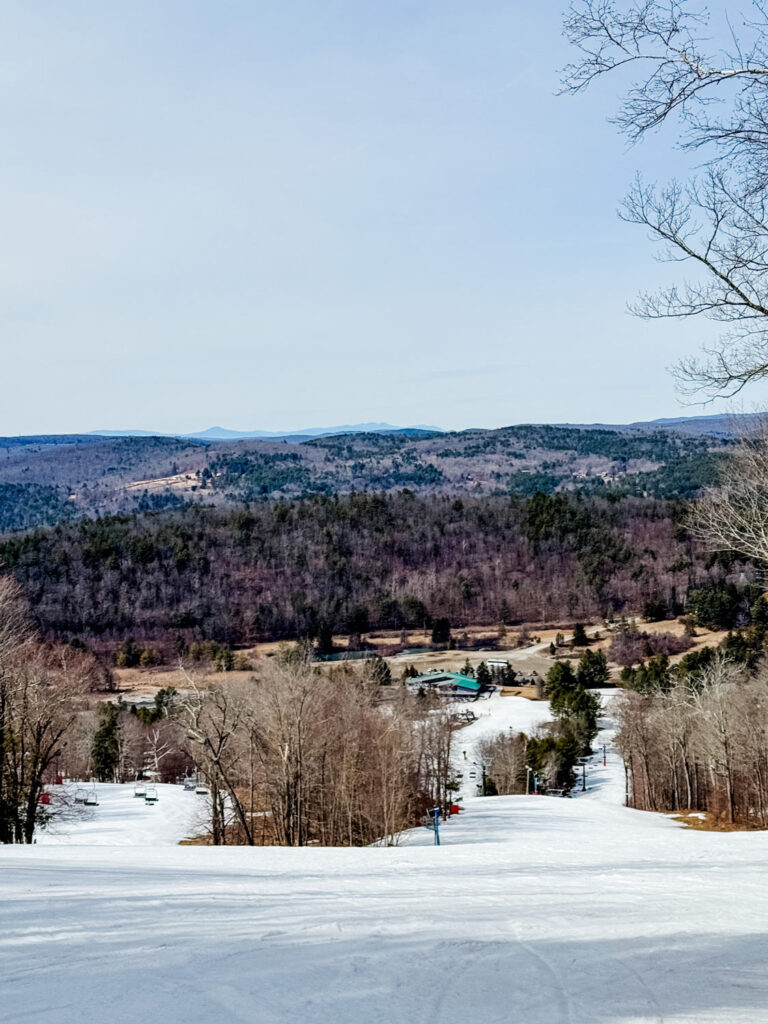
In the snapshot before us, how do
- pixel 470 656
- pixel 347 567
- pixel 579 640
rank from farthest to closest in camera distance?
1. pixel 347 567
2. pixel 470 656
3. pixel 579 640

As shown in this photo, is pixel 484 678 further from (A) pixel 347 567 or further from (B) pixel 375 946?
(B) pixel 375 946

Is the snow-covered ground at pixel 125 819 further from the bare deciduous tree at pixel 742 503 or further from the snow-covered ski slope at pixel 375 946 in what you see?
the bare deciduous tree at pixel 742 503

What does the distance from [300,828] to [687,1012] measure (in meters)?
21.8

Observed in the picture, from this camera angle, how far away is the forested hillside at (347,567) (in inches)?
4505

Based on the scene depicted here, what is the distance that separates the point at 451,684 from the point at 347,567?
59.8 metres

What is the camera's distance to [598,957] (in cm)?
514

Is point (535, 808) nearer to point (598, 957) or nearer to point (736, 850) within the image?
point (736, 850)

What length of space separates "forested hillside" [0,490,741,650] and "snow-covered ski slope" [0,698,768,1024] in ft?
326

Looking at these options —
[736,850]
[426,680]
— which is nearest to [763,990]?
[736,850]

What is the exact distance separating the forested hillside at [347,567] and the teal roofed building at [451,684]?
35727 mm

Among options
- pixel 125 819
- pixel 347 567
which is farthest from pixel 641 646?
pixel 347 567

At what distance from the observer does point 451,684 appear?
7494cm

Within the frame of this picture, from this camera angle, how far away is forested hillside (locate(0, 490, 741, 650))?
375 ft

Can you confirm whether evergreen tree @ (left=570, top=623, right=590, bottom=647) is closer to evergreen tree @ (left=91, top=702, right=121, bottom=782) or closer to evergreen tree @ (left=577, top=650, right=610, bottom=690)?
→ evergreen tree @ (left=577, top=650, right=610, bottom=690)
